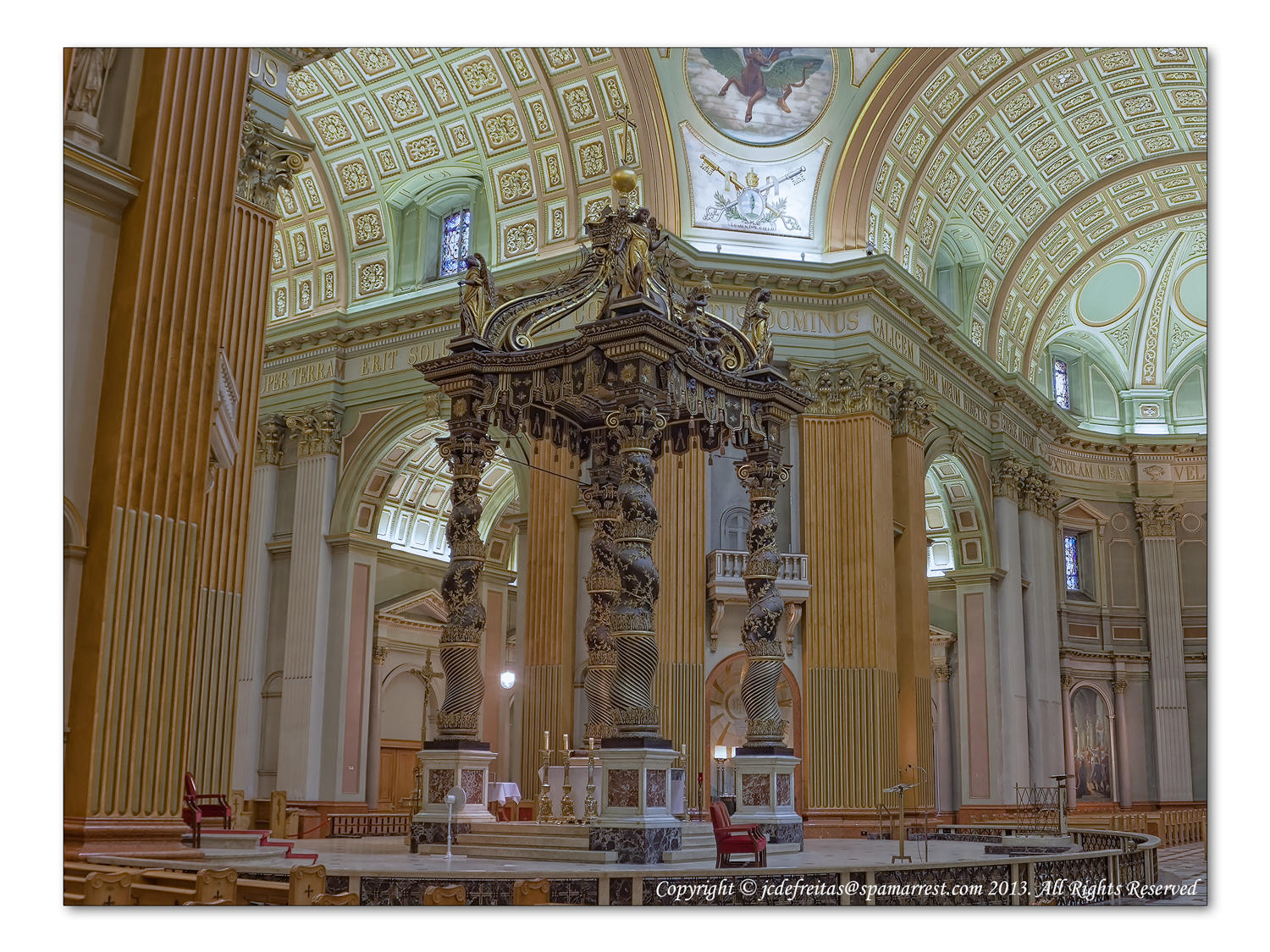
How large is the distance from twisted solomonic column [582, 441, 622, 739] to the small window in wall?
53.1 feet

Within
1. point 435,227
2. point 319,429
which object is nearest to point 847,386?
point 435,227

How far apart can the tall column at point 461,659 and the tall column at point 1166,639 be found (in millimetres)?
11737

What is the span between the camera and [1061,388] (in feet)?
86.7

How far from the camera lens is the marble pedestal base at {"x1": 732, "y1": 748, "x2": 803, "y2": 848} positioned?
42.8ft

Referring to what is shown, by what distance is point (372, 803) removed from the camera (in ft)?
76.7

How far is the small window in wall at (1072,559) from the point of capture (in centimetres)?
2811

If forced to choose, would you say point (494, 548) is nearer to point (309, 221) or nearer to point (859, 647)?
point (309, 221)

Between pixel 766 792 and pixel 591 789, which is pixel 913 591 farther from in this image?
pixel 591 789

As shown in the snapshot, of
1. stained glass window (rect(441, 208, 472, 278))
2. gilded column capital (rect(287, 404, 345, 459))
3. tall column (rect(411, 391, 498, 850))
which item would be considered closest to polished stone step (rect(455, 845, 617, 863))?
tall column (rect(411, 391, 498, 850))

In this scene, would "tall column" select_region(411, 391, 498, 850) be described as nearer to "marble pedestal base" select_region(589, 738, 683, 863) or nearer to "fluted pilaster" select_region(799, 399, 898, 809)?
"marble pedestal base" select_region(589, 738, 683, 863)

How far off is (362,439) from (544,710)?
22.9ft

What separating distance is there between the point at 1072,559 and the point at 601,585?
16696mm

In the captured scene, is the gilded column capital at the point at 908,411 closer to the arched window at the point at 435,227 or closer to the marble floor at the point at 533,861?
the marble floor at the point at 533,861

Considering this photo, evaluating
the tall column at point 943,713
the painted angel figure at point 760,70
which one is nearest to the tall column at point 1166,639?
the tall column at point 943,713
